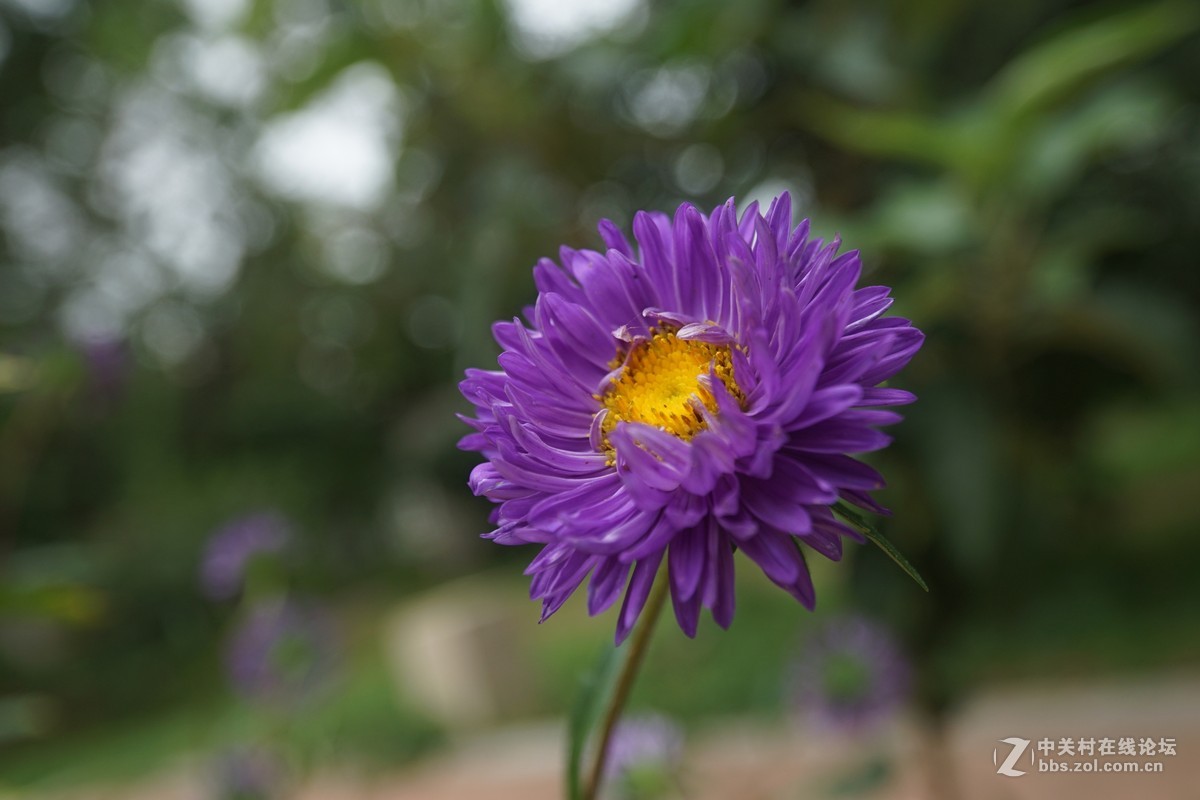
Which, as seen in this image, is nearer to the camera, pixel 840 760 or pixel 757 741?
pixel 840 760

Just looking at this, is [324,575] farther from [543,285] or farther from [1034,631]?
[543,285]

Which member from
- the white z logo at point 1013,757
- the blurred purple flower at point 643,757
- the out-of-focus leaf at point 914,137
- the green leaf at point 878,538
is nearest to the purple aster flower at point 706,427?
the green leaf at point 878,538

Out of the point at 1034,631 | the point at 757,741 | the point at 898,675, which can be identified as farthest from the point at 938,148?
the point at 1034,631

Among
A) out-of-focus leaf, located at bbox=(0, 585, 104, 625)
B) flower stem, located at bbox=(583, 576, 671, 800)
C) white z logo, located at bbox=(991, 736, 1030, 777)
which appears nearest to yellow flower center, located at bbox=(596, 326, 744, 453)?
flower stem, located at bbox=(583, 576, 671, 800)

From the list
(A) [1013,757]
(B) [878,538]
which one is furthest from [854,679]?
(B) [878,538]

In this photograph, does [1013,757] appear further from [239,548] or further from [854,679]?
[239,548]

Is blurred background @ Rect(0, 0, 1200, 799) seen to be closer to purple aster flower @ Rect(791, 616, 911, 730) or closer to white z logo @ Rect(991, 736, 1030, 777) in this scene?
purple aster flower @ Rect(791, 616, 911, 730)
